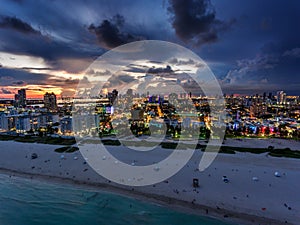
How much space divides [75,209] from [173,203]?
3523mm

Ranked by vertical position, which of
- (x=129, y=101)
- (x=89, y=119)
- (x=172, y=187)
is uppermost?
(x=129, y=101)

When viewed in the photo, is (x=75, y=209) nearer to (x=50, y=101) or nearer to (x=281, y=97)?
(x=50, y=101)

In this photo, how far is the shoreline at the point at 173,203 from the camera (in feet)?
19.5

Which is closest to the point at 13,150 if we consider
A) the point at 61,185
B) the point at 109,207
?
the point at 61,185

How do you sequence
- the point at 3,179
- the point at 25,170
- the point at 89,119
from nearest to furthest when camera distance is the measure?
the point at 3,179, the point at 25,170, the point at 89,119

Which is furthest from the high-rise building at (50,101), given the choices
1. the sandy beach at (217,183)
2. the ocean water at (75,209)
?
the ocean water at (75,209)

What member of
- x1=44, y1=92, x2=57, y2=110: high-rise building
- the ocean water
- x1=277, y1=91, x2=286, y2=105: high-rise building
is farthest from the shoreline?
x1=277, y1=91, x2=286, y2=105: high-rise building

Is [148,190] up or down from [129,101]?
down

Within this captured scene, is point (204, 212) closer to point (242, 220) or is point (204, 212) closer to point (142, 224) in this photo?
point (242, 220)

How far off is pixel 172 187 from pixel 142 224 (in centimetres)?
216

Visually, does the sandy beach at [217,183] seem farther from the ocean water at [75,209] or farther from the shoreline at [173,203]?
the ocean water at [75,209]

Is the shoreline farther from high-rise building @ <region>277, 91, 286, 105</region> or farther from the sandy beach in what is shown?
high-rise building @ <region>277, 91, 286, 105</region>

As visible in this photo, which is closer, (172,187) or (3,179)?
(172,187)

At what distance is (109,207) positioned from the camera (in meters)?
7.03
